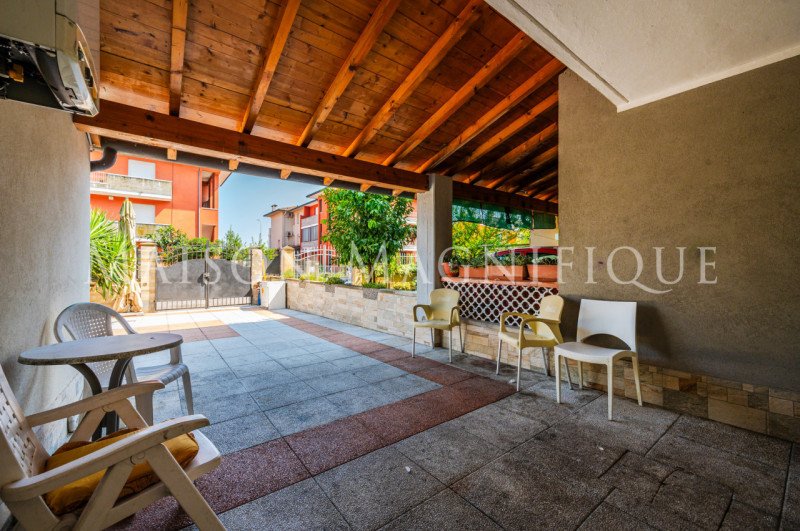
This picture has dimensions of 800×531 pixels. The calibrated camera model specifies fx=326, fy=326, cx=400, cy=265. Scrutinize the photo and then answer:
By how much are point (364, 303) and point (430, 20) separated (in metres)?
5.01

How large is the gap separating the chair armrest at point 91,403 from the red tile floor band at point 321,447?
65 cm

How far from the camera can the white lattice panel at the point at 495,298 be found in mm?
4246

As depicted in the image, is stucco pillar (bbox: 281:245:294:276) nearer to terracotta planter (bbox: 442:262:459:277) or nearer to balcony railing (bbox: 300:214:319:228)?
terracotta planter (bbox: 442:262:459:277)

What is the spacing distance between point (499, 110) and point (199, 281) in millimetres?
9306

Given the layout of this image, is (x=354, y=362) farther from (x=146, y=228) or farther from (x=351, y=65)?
(x=146, y=228)

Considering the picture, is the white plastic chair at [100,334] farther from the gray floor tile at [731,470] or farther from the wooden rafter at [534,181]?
the wooden rafter at [534,181]

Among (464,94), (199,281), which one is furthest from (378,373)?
(199,281)

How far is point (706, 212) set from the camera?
9.27 feet

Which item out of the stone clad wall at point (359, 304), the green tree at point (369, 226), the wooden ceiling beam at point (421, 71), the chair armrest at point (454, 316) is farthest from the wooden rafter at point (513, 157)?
the chair armrest at point (454, 316)

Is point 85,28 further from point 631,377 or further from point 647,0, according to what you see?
point 631,377

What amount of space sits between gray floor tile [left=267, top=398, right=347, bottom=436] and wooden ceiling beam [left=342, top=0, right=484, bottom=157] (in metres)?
3.25

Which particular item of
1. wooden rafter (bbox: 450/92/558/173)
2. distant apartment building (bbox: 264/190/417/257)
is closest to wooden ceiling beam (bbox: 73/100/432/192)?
wooden rafter (bbox: 450/92/558/173)

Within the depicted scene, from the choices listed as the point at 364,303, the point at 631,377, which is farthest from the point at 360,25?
the point at 364,303

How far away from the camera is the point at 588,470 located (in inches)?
79.7
